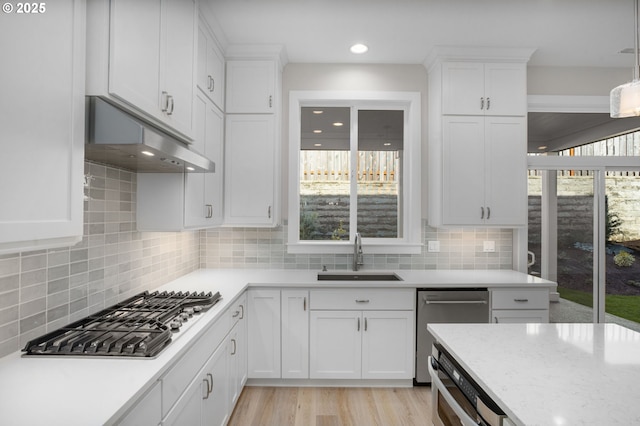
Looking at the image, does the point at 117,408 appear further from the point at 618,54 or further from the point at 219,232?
the point at 618,54

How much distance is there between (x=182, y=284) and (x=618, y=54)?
4.20 meters

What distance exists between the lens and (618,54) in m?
3.03

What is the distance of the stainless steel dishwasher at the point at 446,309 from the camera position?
2.68 metres

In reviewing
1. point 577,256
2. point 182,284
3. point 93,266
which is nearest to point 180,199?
point 93,266

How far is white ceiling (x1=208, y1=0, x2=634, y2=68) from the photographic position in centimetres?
235

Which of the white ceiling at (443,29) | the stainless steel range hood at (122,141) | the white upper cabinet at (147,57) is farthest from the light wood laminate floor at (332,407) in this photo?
the white ceiling at (443,29)

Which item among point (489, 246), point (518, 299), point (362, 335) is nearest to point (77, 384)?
point (362, 335)

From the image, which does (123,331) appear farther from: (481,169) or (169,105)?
(481,169)

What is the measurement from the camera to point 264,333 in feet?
8.84

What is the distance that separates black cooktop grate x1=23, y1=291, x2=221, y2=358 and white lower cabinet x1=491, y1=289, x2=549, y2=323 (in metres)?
2.16

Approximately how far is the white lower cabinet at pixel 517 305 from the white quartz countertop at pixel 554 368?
110 centimetres

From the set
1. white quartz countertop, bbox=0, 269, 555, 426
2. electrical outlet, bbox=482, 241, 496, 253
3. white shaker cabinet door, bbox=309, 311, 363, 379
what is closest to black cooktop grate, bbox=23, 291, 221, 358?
white quartz countertop, bbox=0, 269, 555, 426

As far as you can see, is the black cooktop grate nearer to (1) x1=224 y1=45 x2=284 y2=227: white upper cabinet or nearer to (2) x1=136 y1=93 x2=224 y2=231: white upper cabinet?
(2) x1=136 y1=93 x2=224 y2=231: white upper cabinet

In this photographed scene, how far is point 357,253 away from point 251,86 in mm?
1774
